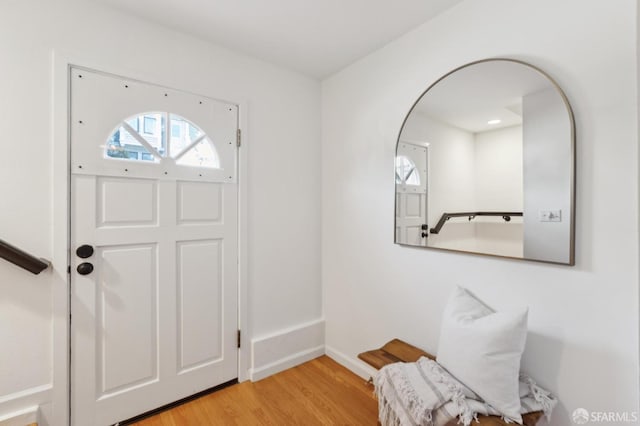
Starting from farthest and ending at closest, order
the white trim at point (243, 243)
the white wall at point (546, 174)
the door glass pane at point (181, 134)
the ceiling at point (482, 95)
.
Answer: the white trim at point (243, 243)
the door glass pane at point (181, 134)
the ceiling at point (482, 95)
the white wall at point (546, 174)

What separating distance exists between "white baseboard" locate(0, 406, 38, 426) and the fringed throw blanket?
65.7 inches

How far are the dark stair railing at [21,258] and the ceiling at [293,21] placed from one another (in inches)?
52.5

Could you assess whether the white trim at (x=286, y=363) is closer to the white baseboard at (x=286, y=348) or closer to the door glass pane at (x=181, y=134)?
the white baseboard at (x=286, y=348)

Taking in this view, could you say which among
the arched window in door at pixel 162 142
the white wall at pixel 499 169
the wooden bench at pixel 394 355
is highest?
the arched window in door at pixel 162 142

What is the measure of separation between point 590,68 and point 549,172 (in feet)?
1.38

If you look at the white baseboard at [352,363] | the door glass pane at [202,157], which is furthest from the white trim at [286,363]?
the door glass pane at [202,157]

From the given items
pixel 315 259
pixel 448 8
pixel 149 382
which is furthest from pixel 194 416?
pixel 448 8

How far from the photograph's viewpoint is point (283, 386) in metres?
1.98

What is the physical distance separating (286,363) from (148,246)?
1.32 m

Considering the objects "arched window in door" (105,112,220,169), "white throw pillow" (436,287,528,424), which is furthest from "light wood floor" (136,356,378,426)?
"arched window in door" (105,112,220,169)

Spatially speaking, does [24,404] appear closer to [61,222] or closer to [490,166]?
[61,222]

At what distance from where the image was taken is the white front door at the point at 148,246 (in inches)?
59.5

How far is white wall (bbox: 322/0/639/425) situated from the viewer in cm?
107

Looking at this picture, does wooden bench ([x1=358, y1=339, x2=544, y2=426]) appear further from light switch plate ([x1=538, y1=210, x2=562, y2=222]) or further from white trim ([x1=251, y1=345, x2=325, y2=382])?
light switch plate ([x1=538, y1=210, x2=562, y2=222])
